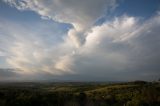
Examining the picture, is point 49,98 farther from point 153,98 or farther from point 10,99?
point 153,98

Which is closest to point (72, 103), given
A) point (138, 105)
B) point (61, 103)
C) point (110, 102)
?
point (61, 103)

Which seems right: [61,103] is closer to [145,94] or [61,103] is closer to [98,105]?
[98,105]

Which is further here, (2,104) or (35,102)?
(35,102)

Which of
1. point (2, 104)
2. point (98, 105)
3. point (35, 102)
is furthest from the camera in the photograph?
point (98, 105)

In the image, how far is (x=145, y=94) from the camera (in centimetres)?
10625

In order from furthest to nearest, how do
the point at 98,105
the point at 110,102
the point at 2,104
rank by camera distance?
the point at 110,102 < the point at 98,105 < the point at 2,104

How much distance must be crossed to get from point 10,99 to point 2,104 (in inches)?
414

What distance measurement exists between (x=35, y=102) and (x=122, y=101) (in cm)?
4649

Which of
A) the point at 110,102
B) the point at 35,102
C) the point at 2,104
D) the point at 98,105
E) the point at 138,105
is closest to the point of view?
the point at 2,104

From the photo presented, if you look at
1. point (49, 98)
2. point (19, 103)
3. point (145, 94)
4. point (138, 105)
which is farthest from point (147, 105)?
point (19, 103)

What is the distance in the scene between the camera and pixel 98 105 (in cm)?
10400

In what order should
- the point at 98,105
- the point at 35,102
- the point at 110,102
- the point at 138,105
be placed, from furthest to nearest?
the point at 110,102 → the point at 98,105 → the point at 35,102 → the point at 138,105

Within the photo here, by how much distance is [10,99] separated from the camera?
3686 inches

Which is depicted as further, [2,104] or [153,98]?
[153,98]
